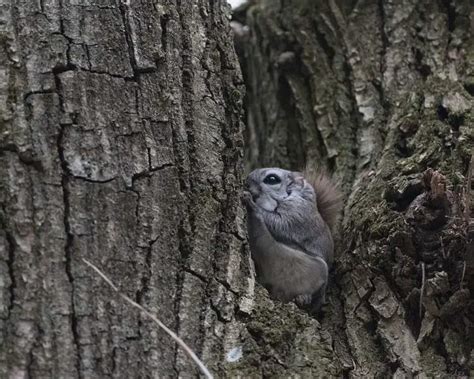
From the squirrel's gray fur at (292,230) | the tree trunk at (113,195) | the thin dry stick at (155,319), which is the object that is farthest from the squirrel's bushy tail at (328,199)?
the thin dry stick at (155,319)

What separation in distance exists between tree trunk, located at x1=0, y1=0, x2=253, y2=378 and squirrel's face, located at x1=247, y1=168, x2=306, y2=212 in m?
0.99

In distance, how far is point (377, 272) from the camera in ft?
10.7

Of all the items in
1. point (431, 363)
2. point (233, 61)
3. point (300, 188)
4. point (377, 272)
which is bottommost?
point (431, 363)

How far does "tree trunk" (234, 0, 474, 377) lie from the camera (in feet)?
9.84

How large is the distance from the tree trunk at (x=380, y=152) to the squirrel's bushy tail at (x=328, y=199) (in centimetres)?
12

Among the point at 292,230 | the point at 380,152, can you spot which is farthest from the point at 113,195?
the point at 380,152

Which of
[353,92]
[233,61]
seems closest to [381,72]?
[353,92]

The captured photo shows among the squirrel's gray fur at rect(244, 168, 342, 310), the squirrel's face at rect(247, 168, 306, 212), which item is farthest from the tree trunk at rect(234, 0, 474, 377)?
the squirrel's face at rect(247, 168, 306, 212)

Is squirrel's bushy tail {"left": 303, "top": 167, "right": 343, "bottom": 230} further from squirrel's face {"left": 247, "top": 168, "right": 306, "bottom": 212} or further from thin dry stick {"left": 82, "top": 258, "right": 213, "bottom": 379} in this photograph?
thin dry stick {"left": 82, "top": 258, "right": 213, "bottom": 379}

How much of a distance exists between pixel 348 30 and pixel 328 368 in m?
2.52

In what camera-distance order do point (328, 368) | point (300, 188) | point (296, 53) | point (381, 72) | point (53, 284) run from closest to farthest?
point (53, 284) < point (328, 368) < point (300, 188) < point (381, 72) < point (296, 53)

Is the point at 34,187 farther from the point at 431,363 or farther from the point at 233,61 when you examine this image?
the point at 431,363

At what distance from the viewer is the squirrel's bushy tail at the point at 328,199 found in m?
4.04

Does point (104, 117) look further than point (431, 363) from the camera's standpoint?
No
